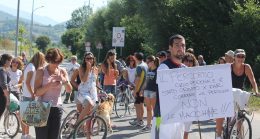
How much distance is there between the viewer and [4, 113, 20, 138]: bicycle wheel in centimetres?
1093

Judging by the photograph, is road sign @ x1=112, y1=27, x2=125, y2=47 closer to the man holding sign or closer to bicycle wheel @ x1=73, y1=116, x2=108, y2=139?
bicycle wheel @ x1=73, y1=116, x2=108, y2=139

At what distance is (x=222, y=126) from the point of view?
30.6 feet

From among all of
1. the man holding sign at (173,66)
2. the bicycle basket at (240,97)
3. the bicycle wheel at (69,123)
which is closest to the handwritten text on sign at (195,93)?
the man holding sign at (173,66)

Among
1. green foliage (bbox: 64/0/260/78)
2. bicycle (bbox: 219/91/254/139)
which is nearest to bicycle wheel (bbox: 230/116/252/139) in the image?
bicycle (bbox: 219/91/254/139)

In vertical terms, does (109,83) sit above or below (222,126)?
above

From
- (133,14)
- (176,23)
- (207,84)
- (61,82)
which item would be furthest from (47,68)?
(133,14)

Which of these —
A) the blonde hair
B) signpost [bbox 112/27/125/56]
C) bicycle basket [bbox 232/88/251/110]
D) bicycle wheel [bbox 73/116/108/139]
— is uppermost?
signpost [bbox 112/27/125/56]

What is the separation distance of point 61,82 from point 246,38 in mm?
20146

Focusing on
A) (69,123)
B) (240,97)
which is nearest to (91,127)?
(69,123)

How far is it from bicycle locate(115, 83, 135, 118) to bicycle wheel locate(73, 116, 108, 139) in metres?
4.62

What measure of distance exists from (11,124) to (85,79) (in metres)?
2.36

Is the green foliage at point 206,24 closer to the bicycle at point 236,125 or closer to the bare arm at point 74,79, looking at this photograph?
the bare arm at point 74,79

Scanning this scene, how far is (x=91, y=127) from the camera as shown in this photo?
9719mm

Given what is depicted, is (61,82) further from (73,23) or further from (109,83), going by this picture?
(73,23)
